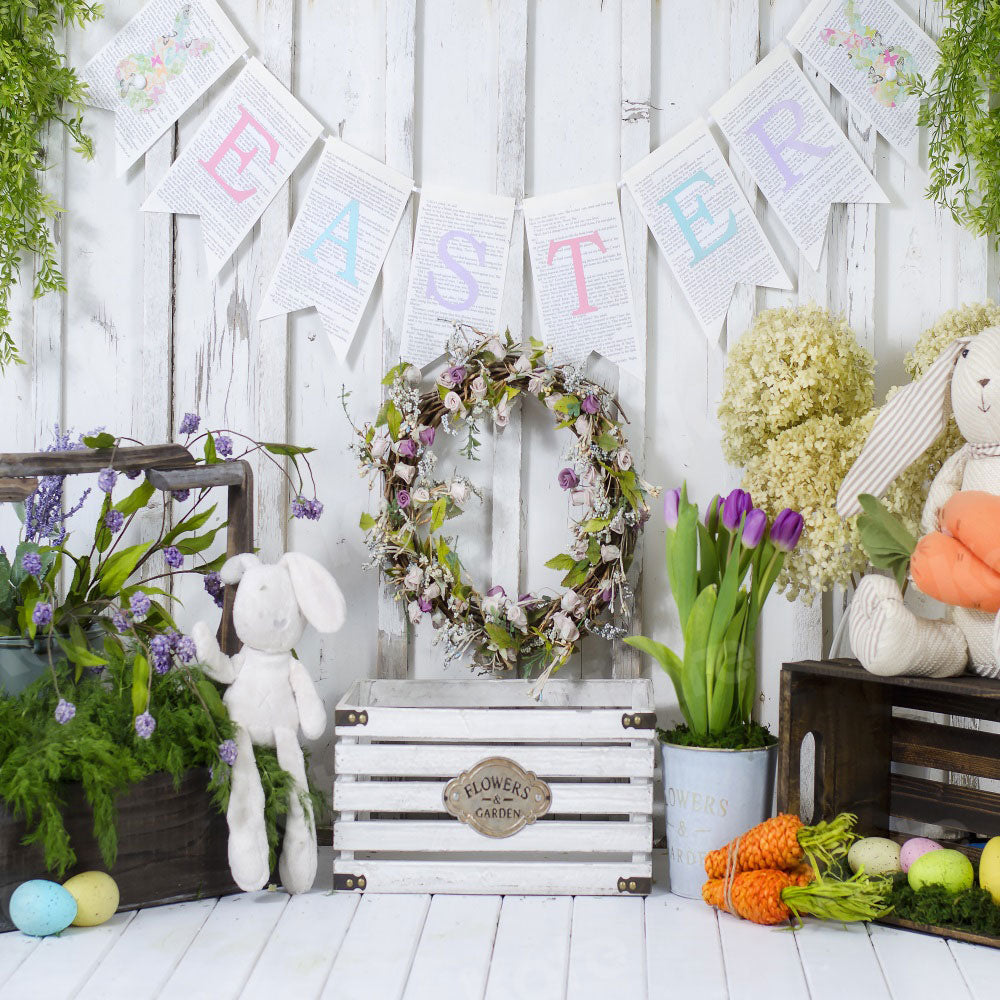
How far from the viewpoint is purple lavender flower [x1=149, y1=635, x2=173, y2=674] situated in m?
1.63

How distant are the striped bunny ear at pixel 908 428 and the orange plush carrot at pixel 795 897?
0.60 m

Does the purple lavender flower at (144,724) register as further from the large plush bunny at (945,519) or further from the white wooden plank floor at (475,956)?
the large plush bunny at (945,519)

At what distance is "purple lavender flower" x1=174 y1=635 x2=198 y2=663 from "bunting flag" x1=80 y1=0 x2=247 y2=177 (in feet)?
3.32

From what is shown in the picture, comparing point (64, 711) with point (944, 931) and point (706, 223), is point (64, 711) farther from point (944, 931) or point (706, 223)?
point (706, 223)

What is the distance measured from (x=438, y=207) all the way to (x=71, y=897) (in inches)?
52.4

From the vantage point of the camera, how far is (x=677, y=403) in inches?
83.0

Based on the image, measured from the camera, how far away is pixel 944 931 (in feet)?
5.13

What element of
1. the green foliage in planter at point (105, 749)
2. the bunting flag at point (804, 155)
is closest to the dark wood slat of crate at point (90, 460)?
the green foliage in planter at point (105, 749)

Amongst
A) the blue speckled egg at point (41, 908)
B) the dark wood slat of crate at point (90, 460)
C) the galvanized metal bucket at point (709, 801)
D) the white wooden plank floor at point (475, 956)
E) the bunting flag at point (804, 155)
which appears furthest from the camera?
the bunting flag at point (804, 155)

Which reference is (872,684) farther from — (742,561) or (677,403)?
(677,403)

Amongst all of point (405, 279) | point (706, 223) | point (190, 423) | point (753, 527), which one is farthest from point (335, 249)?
point (753, 527)

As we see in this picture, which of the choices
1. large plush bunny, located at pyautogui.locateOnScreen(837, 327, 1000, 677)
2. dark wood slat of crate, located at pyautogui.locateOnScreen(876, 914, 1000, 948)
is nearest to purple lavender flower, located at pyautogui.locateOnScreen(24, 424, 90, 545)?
large plush bunny, located at pyautogui.locateOnScreen(837, 327, 1000, 677)

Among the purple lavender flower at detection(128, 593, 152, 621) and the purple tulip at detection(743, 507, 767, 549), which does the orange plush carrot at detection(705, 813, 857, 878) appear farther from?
the purple lavender flower at detection(128, 593, 152, 621)

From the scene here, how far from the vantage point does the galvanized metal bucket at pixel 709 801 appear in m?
1.73
